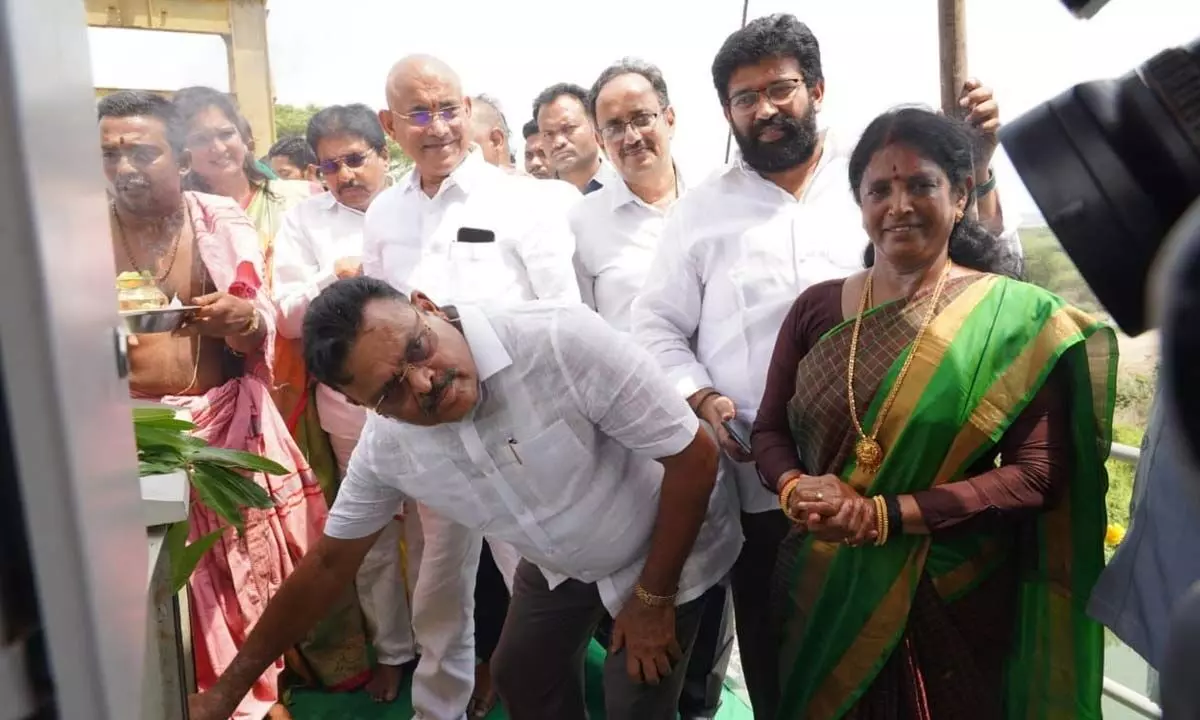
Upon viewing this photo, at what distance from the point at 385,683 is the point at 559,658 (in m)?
1.06

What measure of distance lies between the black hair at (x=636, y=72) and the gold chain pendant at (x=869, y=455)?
4.72ft

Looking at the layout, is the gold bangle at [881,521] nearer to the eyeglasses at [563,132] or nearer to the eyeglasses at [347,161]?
the eyeglasses at [347,161]

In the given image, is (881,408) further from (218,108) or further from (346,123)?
(218,108)

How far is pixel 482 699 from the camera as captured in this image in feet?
8.70

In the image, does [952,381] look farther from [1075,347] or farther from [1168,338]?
[1168,338]

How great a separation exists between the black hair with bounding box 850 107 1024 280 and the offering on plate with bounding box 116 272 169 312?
1.56 meters

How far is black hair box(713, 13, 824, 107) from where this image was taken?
207 cm

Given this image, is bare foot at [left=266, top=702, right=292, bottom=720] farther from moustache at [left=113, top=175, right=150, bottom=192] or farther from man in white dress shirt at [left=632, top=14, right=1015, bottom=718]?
moustache at [left=113, top=175, right=150, bottom=192]

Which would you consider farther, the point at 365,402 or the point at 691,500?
the point at 691,500

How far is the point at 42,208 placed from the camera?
A: 422mm

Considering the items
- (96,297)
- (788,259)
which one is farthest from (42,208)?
(788,259)

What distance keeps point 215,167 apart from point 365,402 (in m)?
2.02

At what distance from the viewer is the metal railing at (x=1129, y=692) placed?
5.74ft

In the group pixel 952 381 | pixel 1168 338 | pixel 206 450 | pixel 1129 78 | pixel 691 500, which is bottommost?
pixel 691 500
